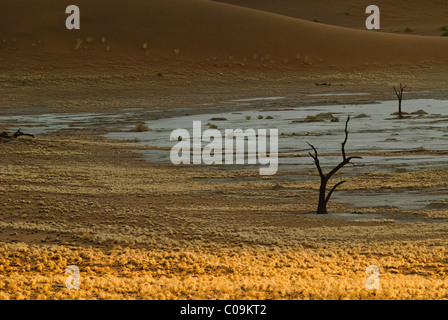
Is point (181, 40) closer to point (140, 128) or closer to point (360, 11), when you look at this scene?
point (140, 128)

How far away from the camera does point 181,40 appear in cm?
7050

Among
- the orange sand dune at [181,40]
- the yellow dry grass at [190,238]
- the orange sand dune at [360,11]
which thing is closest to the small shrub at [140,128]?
the yellow dry grass at [190,238]

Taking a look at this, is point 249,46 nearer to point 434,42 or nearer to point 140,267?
point 434,42

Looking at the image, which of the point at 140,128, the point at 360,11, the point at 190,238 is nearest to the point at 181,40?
the point at 140,128

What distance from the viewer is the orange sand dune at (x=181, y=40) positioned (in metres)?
66.7

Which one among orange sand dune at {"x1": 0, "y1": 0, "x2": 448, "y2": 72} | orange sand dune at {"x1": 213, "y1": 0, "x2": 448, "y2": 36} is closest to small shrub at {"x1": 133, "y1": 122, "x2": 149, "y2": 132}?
orange sand dune at {"x1": 0, "y1": 0, "x2": 448, "y2": 72}

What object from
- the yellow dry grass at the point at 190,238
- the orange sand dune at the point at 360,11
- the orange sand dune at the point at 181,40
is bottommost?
the yellow dry grass at the point at 190,238

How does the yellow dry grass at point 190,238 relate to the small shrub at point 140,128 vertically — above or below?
below

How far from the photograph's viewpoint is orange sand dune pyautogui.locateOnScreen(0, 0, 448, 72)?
219 ft

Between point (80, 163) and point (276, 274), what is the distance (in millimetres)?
16730

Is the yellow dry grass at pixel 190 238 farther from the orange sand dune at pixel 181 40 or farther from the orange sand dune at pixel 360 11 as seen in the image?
the orange sand dune at pixel 360 11

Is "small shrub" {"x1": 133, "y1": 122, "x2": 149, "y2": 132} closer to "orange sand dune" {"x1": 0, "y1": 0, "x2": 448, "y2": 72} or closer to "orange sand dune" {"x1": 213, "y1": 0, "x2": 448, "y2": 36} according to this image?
"orange sand dune" {"x1": 0, "y1": 0, "x2": 448, "y2": 72}

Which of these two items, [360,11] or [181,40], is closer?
[181,40]

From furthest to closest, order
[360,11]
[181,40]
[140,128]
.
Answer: [360,11] < [181,40] < [140,128]
